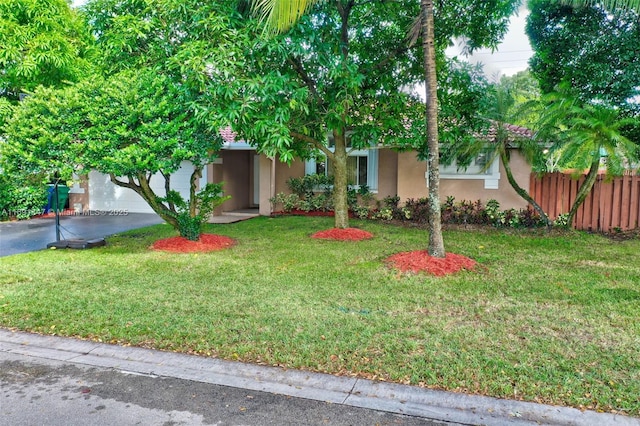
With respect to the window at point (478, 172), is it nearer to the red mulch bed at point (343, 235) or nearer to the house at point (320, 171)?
the house at point (320, 171)

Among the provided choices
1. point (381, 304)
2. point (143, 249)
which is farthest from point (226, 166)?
point (381, 304)

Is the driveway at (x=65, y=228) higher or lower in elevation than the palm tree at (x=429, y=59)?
lower

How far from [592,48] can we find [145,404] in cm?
1321

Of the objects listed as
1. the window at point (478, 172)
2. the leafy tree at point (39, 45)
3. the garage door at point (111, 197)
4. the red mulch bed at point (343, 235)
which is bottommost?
the red mulch bed at point (343, 235)

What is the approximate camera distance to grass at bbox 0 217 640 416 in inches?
158

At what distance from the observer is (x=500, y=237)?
10688 mm

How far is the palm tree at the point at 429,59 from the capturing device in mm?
7180

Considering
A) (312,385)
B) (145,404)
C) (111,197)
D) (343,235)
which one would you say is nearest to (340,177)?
(343,235)

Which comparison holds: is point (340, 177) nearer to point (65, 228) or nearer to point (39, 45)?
point (39, 45)

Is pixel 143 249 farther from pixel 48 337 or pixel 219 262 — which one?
pixel 48 337

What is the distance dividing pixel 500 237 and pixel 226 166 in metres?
9.52

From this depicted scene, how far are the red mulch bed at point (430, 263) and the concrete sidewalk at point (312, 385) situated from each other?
3620 millimetres

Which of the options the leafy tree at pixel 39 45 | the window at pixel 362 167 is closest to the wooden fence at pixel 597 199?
the window at pixel 362 167

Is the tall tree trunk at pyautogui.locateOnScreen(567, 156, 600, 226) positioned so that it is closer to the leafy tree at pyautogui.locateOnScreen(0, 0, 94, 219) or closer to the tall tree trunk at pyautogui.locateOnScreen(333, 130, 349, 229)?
the tall tree trunk at pyautogui.locateOnScreen(333, 130, 349, 229)
